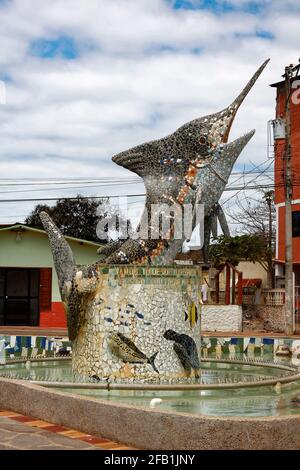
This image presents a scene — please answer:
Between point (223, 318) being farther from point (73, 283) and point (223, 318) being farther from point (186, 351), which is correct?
point (73, 283)

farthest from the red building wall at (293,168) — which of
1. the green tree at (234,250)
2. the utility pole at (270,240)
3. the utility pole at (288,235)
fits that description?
the utility pole at (288,235)

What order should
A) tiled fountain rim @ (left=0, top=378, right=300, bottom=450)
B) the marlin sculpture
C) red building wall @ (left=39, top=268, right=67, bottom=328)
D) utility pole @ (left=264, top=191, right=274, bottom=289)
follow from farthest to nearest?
utility pole @ (left=264, top=191, right=274, bottom=289), red building wall @ (left=39, top=268, right=67, bottom=328), the marlin sculpture, tiled fountain rim @ (left=0, top=378, right=300, bottom=450)

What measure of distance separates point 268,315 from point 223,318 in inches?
72.5

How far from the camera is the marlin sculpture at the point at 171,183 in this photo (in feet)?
35.4

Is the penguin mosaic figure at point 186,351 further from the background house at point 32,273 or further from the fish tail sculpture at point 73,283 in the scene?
the background house at point 32,273

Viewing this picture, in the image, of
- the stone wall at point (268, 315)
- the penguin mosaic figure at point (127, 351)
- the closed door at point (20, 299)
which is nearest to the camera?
the penguin mosaic figure at point (127, 351)

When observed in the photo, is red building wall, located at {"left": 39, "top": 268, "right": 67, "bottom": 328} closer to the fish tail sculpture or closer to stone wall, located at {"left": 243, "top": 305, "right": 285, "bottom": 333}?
stone wall, located at {"left": 243, "top": 305, "right": 285, "bottom": 333}

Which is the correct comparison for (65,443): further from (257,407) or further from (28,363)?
(28,363)

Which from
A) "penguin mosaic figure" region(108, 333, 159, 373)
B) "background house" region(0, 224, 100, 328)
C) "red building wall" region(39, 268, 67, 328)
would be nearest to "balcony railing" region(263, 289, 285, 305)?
"background house" region(0, 224, 100, 328)

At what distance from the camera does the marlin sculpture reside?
10797mm

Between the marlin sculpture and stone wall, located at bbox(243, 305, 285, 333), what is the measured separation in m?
14.9

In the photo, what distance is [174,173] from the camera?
10.9 meters

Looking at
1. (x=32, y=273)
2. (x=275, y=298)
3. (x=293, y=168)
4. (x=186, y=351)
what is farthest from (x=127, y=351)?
(x=293, y=168)

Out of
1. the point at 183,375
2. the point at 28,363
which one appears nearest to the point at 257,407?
the point at 183,375
